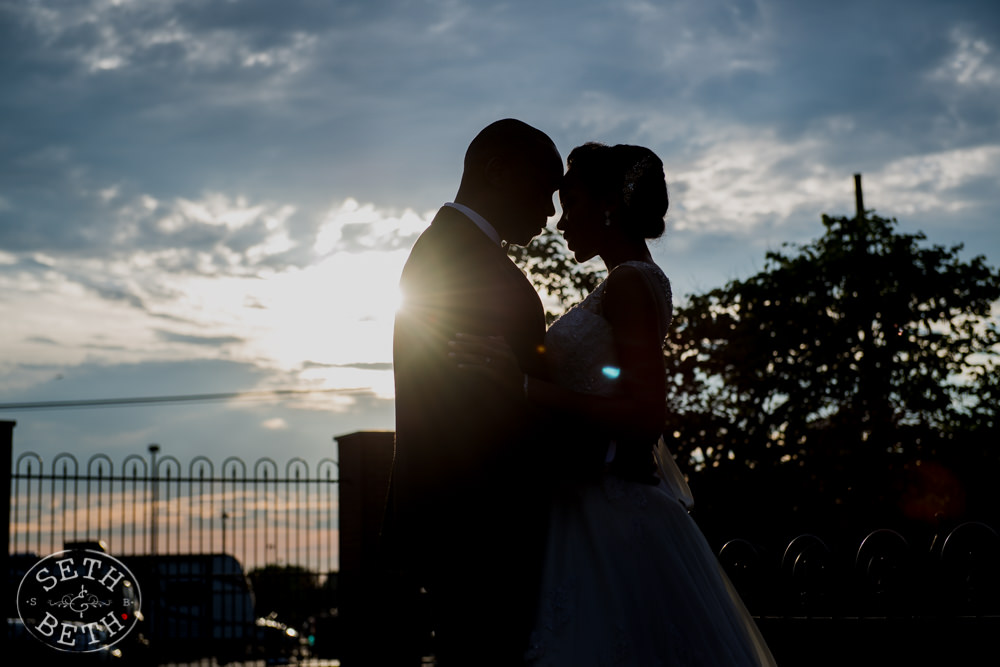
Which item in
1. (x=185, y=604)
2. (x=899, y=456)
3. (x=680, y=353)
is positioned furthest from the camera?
(x=899, y=456)

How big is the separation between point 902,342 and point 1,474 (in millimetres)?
18222

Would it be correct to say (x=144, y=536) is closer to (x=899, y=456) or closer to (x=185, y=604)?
(x=185, y=604)

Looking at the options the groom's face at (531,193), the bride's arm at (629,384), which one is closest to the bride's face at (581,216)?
the groom's face at (531,193)

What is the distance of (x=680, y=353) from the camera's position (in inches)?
693

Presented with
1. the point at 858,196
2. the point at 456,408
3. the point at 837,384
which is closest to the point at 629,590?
the point at 456,408

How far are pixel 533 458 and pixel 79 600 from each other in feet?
33.4

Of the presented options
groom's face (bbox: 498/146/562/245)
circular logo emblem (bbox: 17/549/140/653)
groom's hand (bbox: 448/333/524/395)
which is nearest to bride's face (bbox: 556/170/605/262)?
groom's face (bbox: 498/146/562/245)

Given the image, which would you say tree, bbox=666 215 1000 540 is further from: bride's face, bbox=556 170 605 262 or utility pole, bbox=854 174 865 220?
bride's face, bbox=556 170 605 262

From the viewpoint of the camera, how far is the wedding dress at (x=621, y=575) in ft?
9.28

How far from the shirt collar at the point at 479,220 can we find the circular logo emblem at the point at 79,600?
32.0ft

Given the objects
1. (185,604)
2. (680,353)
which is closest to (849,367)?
(680,353)

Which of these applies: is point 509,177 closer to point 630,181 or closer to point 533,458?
point 630,181

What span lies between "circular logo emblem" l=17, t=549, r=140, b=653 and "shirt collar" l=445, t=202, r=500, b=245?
9.77 m

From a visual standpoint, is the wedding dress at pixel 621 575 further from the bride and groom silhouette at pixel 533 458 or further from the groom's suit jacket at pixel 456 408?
the groom's suit jacket at pixel 456 408
